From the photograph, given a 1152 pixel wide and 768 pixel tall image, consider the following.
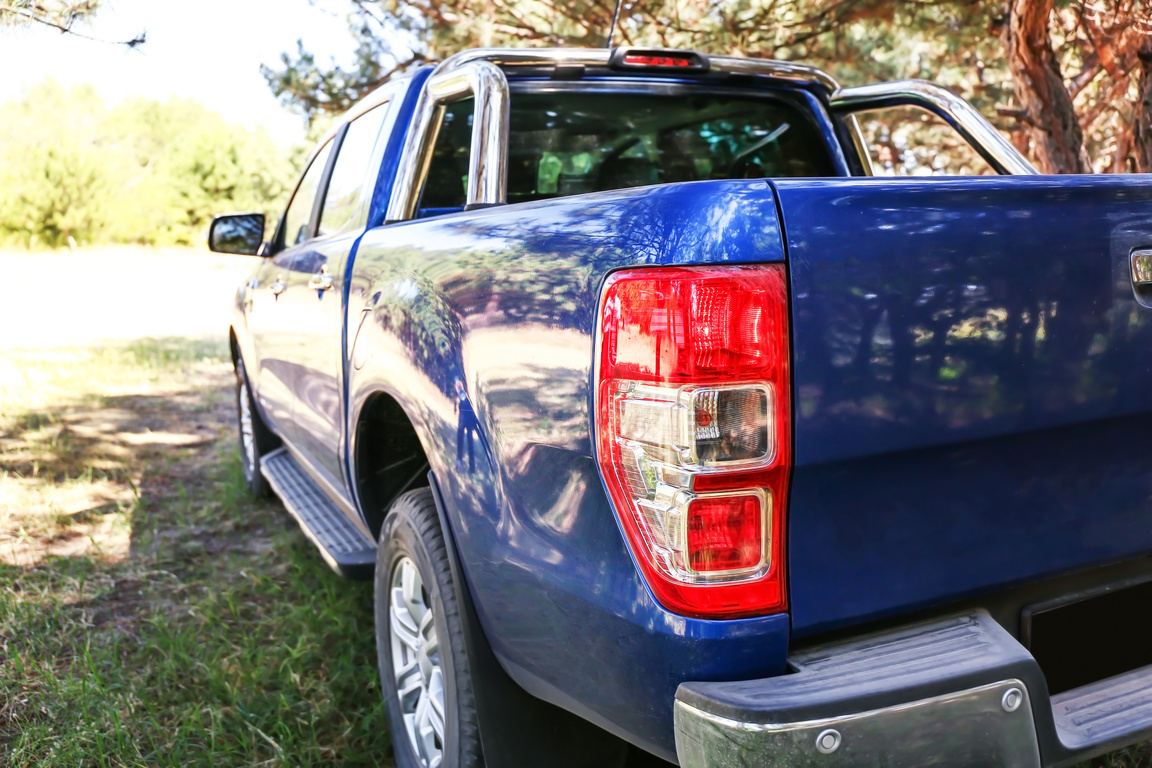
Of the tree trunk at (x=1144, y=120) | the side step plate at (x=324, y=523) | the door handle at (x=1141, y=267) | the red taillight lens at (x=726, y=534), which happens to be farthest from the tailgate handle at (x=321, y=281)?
the tree trunk at (x=1144, y=120)

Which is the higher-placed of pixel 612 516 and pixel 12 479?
pixel 612 516

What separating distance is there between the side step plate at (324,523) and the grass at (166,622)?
14.6 inches

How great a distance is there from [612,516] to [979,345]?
0.64 m

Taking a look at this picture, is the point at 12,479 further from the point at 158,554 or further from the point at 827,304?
the point at 827,304

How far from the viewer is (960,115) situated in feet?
9.59

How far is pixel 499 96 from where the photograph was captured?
249cm

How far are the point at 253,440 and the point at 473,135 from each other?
9.63ft

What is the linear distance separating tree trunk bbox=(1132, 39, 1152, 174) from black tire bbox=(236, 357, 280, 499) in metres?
4.48

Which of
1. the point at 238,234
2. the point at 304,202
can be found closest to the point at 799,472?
the point at 304,202

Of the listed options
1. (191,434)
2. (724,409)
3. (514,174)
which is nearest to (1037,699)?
(724,409)

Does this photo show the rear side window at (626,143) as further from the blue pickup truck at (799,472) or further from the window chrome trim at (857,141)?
the blue pickup truck at (799,472)

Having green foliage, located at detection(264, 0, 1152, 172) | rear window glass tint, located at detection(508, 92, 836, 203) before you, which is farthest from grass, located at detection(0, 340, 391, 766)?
green foliage, located at detection(264, 0, 1152, 172)

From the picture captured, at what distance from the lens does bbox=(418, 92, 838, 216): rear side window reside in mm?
3096

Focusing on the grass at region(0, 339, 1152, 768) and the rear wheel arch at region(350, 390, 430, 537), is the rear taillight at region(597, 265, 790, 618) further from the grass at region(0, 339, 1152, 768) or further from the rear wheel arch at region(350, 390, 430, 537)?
the grass at region(0, 339, 1152, 768)
